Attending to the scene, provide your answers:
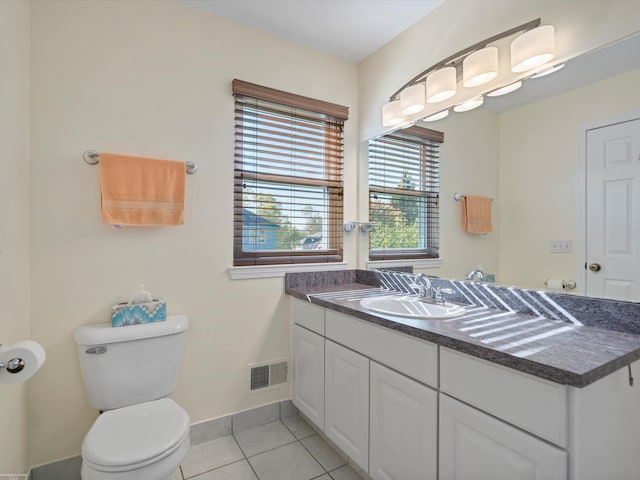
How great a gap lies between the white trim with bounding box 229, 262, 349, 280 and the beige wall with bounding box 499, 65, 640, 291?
1.11m

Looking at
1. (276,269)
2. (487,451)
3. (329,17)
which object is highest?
(329,17)

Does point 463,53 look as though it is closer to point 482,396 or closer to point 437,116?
point 437,116

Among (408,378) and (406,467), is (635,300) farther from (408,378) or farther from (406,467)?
(406,467)

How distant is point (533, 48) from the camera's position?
4.57ft

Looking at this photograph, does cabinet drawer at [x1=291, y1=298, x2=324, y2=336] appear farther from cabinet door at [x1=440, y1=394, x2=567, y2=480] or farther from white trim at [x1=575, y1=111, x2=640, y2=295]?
white trim at [x1=575, y1=111, x2=640, y2=295]

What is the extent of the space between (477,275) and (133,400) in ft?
5.85

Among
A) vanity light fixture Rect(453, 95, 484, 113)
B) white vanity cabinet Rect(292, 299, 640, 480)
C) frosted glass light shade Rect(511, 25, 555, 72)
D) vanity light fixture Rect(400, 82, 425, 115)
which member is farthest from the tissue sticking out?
frosted glass light shade Rect(511, 25, 555, 72)

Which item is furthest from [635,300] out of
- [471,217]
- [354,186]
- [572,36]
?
[354,186]

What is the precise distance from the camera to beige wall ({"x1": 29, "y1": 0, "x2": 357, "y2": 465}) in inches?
62.6

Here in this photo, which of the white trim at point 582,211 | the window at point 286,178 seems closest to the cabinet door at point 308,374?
the window at point 286,178

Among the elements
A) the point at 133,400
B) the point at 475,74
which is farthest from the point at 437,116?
the point at 133,400

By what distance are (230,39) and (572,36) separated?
5.70 feet

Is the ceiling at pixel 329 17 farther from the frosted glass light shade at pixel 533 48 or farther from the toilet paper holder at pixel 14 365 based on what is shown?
the toilet paper holder at pixel 14 365

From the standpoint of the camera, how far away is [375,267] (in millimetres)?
2395
